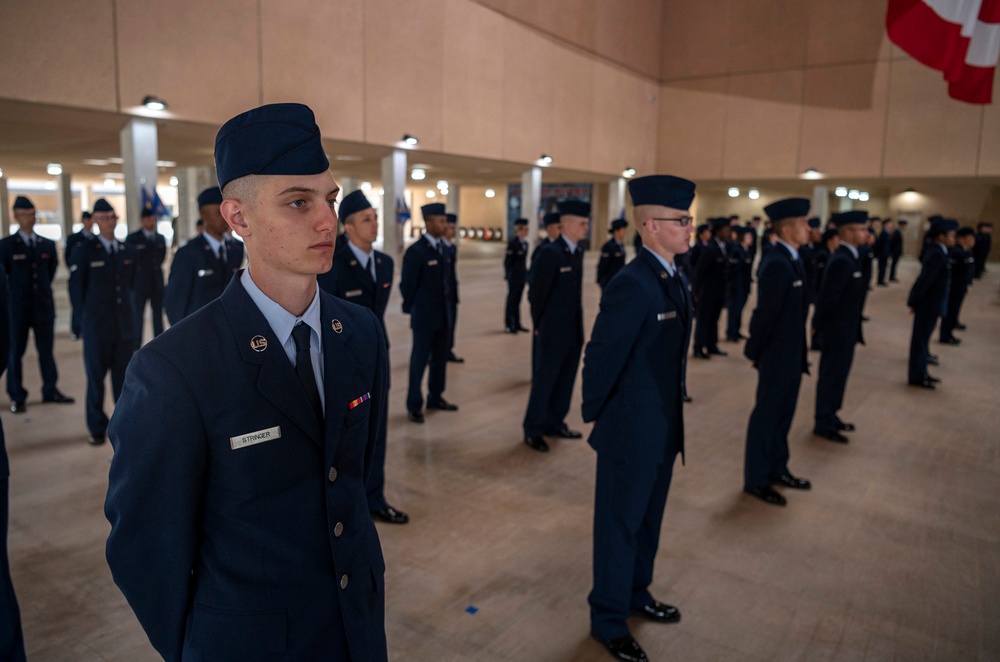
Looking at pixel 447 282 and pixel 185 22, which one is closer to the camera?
pixel 447 282

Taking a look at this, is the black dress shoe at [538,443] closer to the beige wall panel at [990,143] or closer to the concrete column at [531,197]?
the concrete column at [531,197]

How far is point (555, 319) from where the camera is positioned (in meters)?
5.92

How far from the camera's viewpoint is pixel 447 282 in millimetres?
6848

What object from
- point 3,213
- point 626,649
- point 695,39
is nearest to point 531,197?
point 695,39

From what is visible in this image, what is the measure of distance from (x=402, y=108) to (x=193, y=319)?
15.6 m

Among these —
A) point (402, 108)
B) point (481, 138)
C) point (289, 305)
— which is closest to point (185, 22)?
point (402, 108)

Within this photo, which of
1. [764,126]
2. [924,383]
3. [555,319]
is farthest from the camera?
[764,126]

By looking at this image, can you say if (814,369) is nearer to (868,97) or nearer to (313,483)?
(313,483)

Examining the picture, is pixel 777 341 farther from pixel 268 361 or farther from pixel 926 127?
pixel 926 127

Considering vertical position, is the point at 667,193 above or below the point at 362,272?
above

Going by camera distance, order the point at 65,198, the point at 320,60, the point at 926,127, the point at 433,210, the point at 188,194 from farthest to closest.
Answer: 1. the point at 65,198
2. the point at 188,194
3. the point at 926,127
4. the point at 320,60
5. the point at 433,210

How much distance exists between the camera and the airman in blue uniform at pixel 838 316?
598cm

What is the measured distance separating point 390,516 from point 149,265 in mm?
6637

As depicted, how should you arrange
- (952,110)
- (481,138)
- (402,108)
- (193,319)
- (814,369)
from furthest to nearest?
(952,110) → (481,138) → (402,108) → (814,369) → (193,319)
